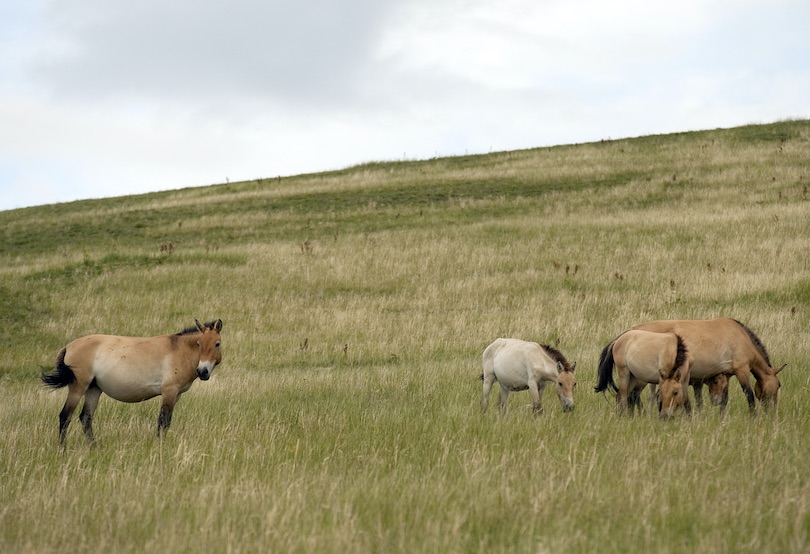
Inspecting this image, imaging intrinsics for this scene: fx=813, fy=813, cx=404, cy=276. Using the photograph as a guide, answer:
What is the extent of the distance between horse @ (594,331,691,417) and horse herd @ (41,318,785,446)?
0.01 meters

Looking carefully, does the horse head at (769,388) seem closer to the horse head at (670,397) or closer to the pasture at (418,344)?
the pasture at (418,344)

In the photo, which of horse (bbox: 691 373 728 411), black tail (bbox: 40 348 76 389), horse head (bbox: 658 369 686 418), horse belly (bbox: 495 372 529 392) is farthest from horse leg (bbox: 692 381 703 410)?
black tail (bbox: 40 348 76 389)

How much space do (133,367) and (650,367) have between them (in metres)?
6.29

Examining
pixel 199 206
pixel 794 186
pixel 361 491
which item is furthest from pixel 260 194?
pixel 361 491

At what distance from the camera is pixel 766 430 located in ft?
29.1

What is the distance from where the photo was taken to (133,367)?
9617 millimetres

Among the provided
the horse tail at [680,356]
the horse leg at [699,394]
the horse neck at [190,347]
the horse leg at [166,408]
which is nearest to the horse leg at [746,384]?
the horse leg at [699,394]

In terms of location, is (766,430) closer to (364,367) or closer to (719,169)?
(364,367)

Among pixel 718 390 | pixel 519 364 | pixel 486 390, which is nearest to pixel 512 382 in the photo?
pixel 519 364

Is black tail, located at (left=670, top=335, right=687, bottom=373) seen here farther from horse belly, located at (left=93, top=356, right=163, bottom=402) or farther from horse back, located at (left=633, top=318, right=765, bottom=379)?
horse belly, located at (left=93, top=356, right=163, bottom=402)

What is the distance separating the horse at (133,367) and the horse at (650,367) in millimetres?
5079

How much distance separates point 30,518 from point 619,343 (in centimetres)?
728

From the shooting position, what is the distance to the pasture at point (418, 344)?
19.9 ft

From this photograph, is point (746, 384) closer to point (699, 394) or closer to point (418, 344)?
point (699, 394)
